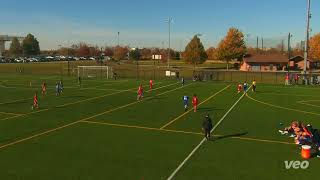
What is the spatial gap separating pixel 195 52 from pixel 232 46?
481 inches

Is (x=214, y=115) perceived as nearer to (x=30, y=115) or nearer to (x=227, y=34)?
(x=30, y=115)

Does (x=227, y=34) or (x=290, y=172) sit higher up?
(x=227, y=34)

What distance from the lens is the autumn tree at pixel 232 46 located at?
10212 centimetres

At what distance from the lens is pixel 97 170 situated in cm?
1495

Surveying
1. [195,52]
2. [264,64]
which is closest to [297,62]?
[264,64]

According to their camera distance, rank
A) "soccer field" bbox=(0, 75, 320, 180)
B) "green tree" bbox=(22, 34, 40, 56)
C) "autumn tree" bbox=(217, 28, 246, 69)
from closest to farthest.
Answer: "soccer field" bbox=(0, 75, 320, 180), "autumn tree" bbox=(217, 28, 246, 69), "green tree" bbox=(22, 34, 40, 56)

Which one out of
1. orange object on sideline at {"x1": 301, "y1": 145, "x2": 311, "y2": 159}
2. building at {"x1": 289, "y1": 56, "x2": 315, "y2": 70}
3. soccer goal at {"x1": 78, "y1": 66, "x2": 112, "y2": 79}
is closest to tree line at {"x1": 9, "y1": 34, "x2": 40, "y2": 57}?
soccer goal at {"x1": 78, "y1": 66, "x2": 112, "y2": 79}

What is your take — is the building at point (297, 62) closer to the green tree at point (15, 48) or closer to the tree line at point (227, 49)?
the tree line at point (227, 49)

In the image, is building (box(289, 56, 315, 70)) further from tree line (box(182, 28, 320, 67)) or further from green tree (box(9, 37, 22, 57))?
green tree (box(9, 37, 22, 57))

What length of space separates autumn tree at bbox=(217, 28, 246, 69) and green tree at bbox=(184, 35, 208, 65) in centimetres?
640

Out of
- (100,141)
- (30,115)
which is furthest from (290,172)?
(30,115)

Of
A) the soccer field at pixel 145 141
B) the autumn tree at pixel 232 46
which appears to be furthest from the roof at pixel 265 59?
the soccer field at pixel 145 141

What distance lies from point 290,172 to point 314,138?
4.13 meters

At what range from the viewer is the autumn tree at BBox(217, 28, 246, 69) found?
10212 cm
